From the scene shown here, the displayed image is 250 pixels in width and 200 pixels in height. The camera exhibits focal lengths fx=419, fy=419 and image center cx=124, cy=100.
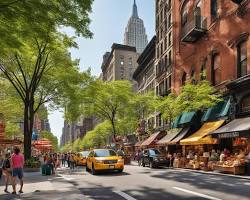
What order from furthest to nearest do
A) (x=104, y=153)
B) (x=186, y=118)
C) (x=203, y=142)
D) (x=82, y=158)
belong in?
(x=82, y=158) < (x=186, y=118) < (x=203, y=142) < (x=104, y=153)

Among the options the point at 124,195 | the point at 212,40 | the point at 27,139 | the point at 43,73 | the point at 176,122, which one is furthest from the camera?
the point at 176,122

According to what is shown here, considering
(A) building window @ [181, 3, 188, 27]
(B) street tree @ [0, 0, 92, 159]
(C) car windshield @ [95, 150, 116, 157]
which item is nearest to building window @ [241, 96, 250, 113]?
(C) car windshield @ [95, 150, 116, 157]

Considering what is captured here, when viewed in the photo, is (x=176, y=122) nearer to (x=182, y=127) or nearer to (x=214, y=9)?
(x=182, y=127)

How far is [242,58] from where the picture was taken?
31.6 meters

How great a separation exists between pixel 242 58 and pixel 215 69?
16.6ft

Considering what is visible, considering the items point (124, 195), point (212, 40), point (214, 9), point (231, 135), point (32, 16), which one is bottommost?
point (124, 195)

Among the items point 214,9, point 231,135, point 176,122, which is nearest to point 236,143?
point 231,135

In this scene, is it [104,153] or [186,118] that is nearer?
[104,153]

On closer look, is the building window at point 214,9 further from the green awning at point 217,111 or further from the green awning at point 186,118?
the green awning at point 186,118

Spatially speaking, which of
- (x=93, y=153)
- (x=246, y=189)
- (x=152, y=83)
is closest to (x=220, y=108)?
(x=93, y=153)

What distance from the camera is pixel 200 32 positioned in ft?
127

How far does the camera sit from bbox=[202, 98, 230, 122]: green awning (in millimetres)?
32156

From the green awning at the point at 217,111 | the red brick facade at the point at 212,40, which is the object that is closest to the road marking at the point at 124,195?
the red brick facade at the point at 212,40

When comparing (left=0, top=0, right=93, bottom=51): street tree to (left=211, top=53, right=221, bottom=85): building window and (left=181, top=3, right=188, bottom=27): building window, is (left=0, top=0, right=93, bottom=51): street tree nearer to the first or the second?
(left=211, top=53, right=221, bottom=85): building window
